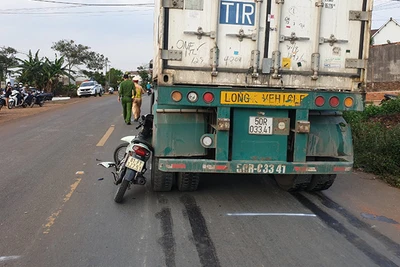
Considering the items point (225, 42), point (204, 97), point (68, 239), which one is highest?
point (225, 42)

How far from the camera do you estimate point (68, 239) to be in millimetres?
4277

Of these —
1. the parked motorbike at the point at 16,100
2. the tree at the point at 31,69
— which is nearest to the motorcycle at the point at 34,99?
the parked motorbike at the point at 16,100

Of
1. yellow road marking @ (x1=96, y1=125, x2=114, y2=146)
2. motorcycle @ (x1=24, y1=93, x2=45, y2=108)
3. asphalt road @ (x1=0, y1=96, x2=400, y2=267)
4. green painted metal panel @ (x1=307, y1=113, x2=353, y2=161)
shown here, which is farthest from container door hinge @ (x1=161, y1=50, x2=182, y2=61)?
motorcycle @ (x1=24, y1=93, x2=45, y2=108)

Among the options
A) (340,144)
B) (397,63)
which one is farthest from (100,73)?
(340,144)

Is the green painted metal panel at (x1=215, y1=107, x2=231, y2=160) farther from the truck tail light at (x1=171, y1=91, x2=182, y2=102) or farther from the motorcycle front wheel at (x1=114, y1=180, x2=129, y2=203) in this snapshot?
the motorcycle front wheel at (x1=114, y1=180, x2=129, y2=203)

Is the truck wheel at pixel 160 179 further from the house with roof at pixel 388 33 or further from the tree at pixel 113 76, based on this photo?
the tree at pixel 113 76

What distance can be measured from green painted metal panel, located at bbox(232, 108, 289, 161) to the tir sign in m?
1.18

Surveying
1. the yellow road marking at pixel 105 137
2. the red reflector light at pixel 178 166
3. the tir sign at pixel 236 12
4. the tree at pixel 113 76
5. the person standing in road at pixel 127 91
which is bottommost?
the yellow road marking at pixel 105 137

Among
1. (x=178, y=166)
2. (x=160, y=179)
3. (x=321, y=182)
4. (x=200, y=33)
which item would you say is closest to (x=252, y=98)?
(x=200, y=33)

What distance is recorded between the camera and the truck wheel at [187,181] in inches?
227

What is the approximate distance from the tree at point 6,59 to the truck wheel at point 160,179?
55.9 m

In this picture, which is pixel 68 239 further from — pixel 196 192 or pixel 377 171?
pixel 377 171

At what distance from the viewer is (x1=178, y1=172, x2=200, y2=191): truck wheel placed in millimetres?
5770

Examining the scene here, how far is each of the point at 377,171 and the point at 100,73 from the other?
63.9 m
